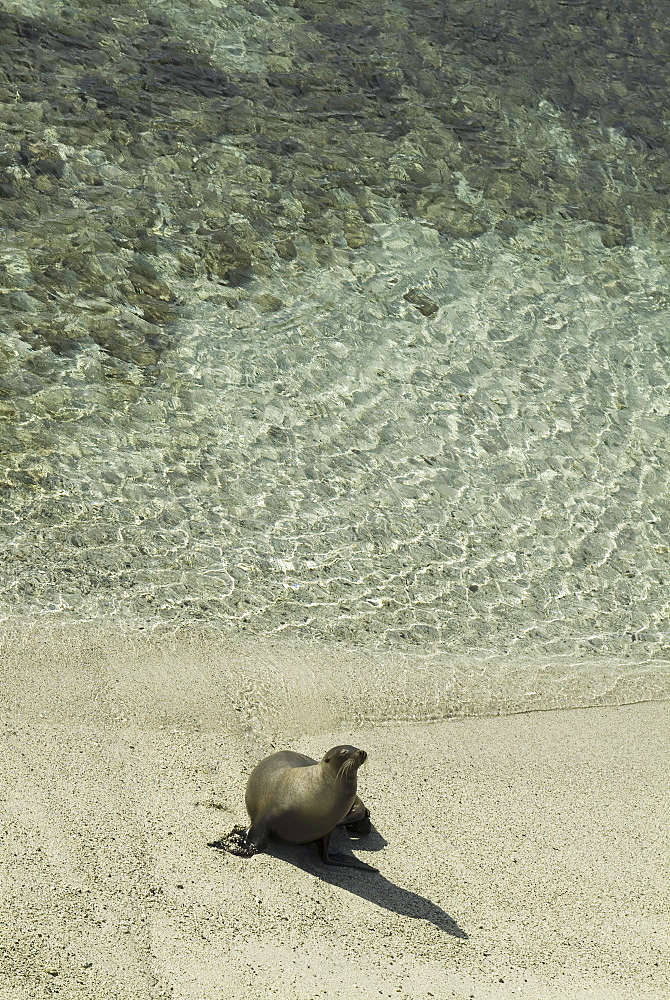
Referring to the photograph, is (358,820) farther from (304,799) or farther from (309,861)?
(304,799)

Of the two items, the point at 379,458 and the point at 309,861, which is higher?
the point at 379,458

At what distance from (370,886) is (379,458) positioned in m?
3.35

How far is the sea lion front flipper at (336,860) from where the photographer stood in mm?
3174

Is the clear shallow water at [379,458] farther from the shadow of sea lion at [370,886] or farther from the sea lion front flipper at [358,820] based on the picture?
the shadow of sea lion at [370,886]

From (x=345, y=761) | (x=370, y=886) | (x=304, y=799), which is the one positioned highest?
(x=345, y=761)

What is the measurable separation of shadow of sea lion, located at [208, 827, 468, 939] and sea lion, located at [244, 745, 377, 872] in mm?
31

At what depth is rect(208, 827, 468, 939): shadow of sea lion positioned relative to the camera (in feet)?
10.2

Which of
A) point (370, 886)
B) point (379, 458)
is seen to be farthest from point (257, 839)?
point (379, 458)

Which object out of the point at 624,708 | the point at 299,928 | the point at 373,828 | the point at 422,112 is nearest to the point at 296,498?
the point at 624,708

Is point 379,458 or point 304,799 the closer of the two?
point 304,799

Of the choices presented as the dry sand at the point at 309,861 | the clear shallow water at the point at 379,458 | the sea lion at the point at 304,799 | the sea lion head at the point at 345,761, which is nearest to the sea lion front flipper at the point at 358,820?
the dry sand at the point at 309,861

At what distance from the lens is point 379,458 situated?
243 inches

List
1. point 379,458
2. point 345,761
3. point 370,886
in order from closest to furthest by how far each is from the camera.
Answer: point 345,761
point 370,886
point 379,458

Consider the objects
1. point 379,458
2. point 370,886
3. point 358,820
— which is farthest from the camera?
point 379,458
